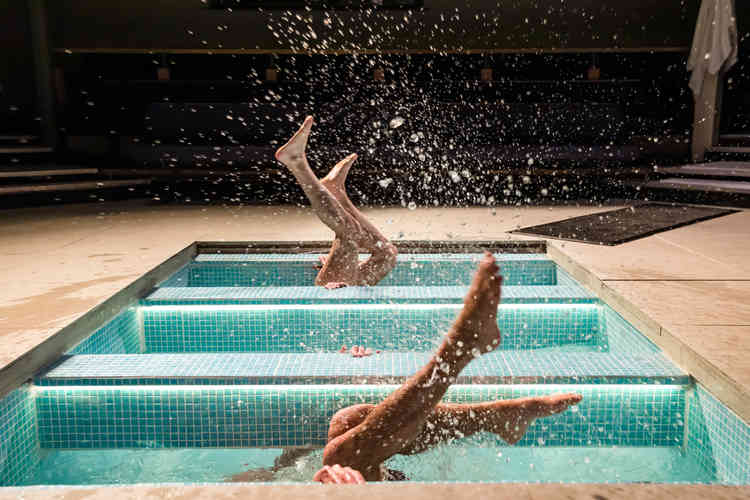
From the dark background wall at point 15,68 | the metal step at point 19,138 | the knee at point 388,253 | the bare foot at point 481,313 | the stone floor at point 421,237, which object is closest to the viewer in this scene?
the bare foot at point 481,313

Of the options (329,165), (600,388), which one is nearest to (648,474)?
(600,388)

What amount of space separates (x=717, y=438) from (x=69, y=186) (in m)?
6.37

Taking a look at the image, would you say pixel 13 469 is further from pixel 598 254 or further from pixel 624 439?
pixel 598 254

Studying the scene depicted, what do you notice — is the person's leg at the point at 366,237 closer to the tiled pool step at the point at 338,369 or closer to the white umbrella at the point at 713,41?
the tiled pool step at the point at 338,369

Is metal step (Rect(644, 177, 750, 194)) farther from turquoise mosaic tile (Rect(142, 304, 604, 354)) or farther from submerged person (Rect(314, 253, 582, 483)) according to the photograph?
submerged person (Rect(314, 253, 582, 483))

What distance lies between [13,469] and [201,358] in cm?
68

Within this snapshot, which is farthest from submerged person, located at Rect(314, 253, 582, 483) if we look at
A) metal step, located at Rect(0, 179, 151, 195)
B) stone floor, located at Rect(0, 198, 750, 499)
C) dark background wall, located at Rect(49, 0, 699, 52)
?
dark background wall, located at Rect(49, 0, 699, 52)

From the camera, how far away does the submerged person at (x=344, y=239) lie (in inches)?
119

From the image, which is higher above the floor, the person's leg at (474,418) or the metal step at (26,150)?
the metal step at (26,150)

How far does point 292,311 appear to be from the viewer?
3059 mm

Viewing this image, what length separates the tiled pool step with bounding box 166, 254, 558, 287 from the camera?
12.6ft

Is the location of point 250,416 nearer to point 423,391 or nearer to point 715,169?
point 423,391

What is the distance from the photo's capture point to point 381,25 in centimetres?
789

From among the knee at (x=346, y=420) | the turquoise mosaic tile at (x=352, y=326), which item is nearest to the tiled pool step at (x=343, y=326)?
the turquoise mosaic tile at (x=352, y=326)
